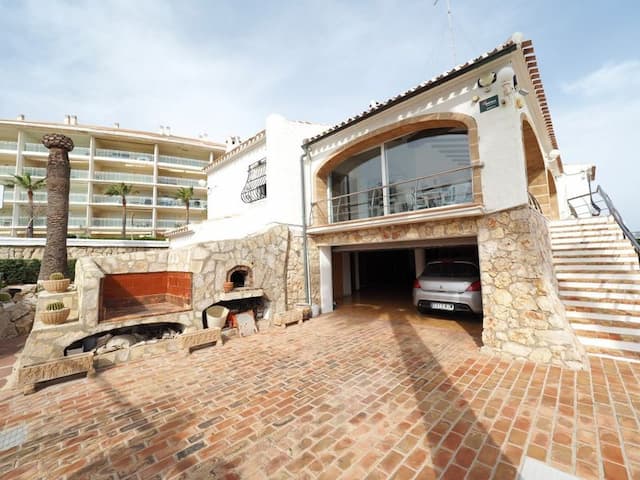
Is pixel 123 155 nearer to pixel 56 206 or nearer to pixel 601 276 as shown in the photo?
pixel 56 206

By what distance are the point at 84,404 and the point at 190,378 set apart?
1406mm

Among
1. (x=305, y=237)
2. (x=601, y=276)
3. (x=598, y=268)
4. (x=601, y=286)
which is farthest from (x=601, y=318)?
(x=305, y=237)

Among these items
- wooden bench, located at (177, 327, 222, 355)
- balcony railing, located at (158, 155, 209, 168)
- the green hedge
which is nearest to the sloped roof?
wooden bench, located at (177, 327, 222, 355)

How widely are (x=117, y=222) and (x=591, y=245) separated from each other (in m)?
38.4

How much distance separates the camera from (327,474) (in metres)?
2.36

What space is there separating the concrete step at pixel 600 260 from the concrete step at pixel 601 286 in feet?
3.17

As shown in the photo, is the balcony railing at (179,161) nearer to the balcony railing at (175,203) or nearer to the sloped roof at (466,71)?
the balcony railing at (175,203)

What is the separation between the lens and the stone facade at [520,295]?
4461mm

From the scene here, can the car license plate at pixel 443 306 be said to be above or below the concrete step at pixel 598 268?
below

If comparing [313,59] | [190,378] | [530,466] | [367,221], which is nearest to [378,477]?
[530,466]

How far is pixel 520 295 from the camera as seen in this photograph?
4.86 m

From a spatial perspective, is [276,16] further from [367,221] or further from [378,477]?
[378,477]

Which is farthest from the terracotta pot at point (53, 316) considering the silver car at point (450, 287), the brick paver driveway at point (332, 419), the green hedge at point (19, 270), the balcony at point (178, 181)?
the balcony at point (178, 181)

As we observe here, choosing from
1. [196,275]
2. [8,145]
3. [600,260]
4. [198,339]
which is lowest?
[198,339]
